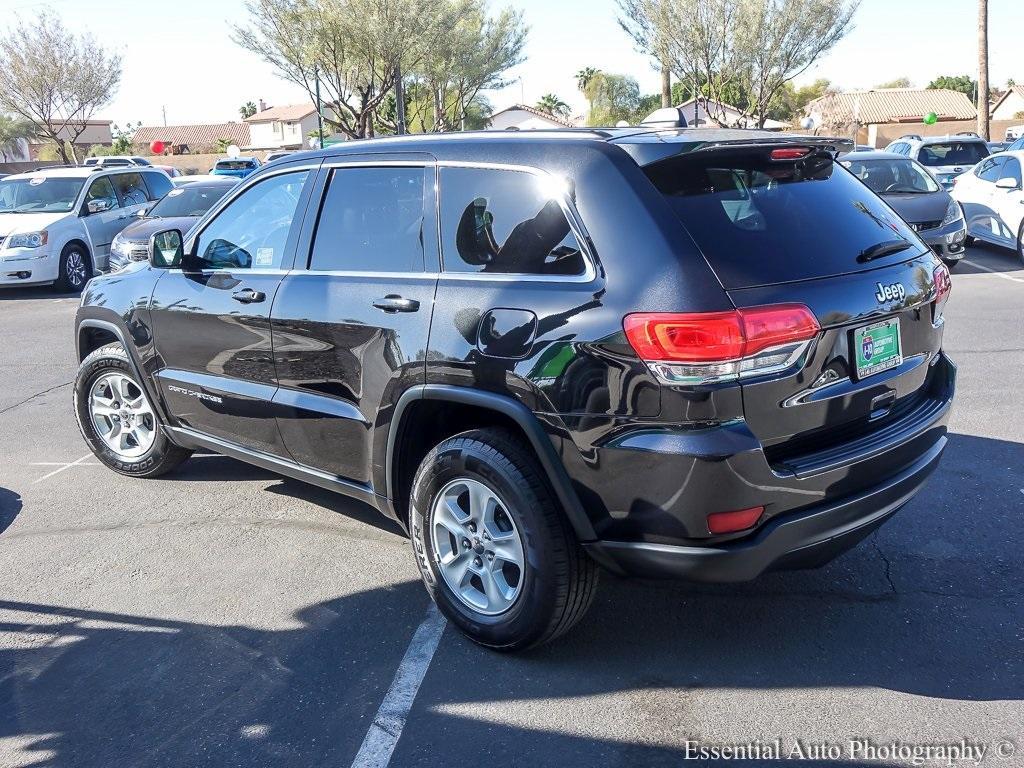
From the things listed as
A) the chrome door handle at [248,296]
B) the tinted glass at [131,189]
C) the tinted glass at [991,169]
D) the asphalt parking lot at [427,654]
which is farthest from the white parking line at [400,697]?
the tinted glass at [131,189]

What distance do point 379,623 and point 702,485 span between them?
1.59 m

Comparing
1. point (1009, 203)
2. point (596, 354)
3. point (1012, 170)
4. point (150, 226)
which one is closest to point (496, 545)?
point (596, 354)

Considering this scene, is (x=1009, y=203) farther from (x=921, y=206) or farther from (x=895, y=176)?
(x=921, y=206)

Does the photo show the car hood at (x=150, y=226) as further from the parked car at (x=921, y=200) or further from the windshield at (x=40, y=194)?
the parked car at (x=921, y=200)

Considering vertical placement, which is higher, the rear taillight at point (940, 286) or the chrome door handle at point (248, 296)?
the chrome door handle at point (248, 296)

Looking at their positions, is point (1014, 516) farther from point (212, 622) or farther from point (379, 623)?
point (212, 622)

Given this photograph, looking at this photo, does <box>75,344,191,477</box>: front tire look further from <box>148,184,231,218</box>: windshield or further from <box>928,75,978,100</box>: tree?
<box>928,75,978,100</box>: tree

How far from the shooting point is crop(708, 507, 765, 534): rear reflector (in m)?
2.98

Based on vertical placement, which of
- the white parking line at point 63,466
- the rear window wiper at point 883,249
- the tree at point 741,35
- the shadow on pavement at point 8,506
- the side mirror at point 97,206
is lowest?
the shadow on pavement at point 8,506

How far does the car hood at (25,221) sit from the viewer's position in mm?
13695

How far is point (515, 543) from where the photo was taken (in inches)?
134

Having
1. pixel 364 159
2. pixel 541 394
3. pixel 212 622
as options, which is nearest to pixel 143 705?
pixel 212 622

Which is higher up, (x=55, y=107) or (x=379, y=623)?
(x=55, y=107)

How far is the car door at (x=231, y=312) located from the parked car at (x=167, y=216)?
8079mm
